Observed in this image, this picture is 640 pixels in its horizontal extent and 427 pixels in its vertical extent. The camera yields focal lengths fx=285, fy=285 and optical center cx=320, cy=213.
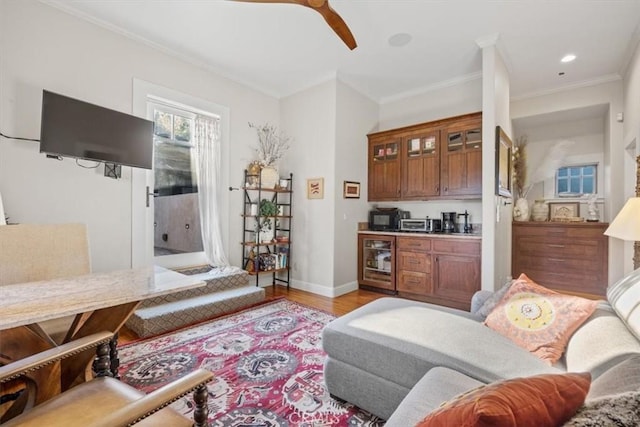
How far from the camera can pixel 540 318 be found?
154 centimetres

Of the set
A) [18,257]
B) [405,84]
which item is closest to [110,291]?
[18,257]

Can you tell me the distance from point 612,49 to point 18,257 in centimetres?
576

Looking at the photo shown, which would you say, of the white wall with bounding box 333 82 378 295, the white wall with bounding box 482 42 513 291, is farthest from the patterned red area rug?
the white wall with bounding box 482 42 513 291

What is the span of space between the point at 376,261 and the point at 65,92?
408 centimetres

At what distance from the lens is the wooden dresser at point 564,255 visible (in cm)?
392

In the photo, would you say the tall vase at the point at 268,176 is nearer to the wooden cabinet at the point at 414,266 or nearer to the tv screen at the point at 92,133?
the tv screen at the point at 92,133

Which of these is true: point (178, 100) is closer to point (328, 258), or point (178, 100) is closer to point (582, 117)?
point (328, 258)

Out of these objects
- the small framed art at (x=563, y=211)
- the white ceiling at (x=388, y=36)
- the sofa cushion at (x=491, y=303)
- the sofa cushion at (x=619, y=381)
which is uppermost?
the white ceiling at (x=388, y=36)

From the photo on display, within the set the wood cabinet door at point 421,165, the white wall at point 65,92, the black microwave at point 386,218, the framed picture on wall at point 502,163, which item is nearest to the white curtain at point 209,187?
the white wall at point 65,92

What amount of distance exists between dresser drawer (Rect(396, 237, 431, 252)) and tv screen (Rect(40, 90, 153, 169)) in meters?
3.21

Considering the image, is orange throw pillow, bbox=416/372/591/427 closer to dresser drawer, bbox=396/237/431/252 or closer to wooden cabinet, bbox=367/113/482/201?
dresser drawer, bbox=396/237/431/252

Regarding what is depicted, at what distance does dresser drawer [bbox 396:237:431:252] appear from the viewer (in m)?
3.75

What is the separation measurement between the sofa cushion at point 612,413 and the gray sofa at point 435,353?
538 mm

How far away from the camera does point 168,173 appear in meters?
3.55
